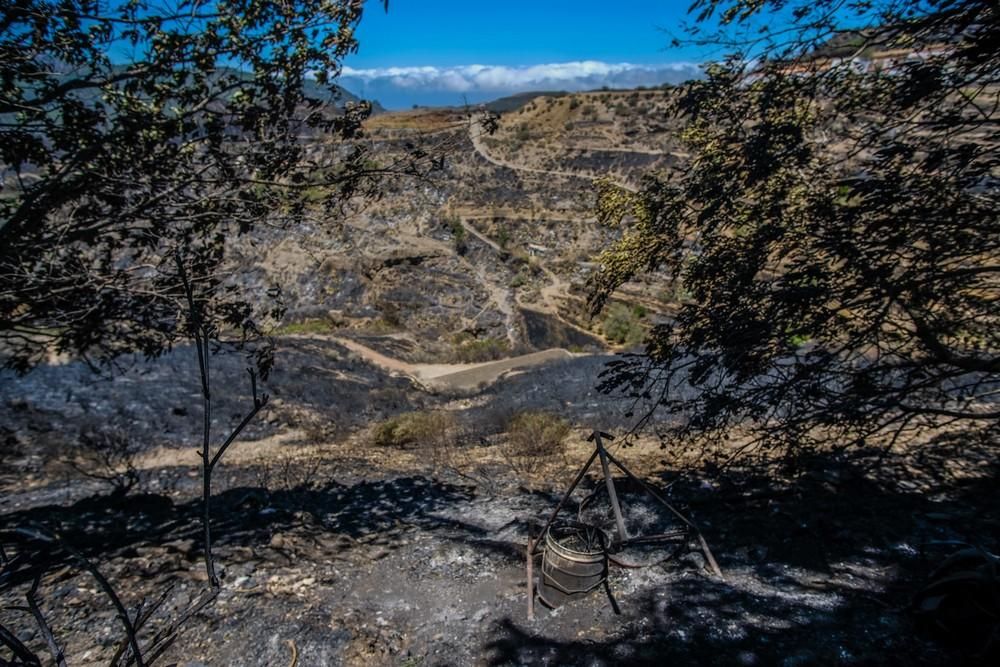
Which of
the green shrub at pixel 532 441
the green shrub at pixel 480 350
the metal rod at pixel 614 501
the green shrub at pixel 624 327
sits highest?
the metal rod at pixel 614 501

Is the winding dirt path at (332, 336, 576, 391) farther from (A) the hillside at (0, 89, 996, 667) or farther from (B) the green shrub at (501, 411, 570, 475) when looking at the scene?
(B) the green shrub at (501, 411, 570, 475)

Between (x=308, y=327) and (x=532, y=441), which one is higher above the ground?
(x=532, y=441)

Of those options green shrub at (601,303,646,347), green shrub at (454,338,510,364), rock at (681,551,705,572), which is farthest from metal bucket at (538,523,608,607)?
green shrub at (601,303,646,347)

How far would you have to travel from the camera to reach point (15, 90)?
13.8 ft

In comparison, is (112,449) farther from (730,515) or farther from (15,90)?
(730,515)

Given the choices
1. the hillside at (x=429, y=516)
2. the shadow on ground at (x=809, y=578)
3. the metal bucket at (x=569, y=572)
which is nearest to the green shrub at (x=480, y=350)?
the hillside at (x=429, y=516)

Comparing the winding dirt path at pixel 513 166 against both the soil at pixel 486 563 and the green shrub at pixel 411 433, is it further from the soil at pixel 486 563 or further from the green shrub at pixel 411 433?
the soil at pixel 486 563

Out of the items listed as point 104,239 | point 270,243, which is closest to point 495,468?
point 104,239

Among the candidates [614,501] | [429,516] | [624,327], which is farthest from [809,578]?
[624,327]

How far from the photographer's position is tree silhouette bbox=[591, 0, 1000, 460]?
3703mm

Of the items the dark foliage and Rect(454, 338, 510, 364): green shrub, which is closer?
the dark foliage

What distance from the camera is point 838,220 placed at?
4.19m

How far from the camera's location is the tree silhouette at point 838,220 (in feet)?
12.1

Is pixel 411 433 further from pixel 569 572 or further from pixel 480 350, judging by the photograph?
pixel 480 350
